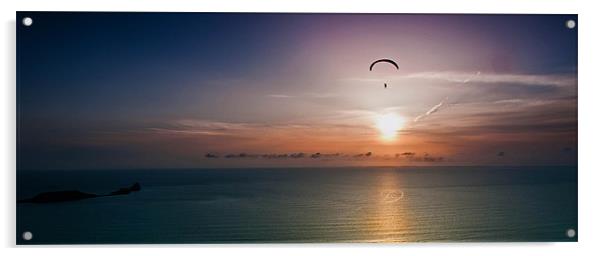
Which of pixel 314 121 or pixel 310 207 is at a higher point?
pixel 314 121

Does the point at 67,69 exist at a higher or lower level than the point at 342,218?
higher

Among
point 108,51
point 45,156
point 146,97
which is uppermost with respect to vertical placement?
point 108,51

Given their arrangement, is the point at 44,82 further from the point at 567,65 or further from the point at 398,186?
the point at 567,65

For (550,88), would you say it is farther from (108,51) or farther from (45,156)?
(45,156)
